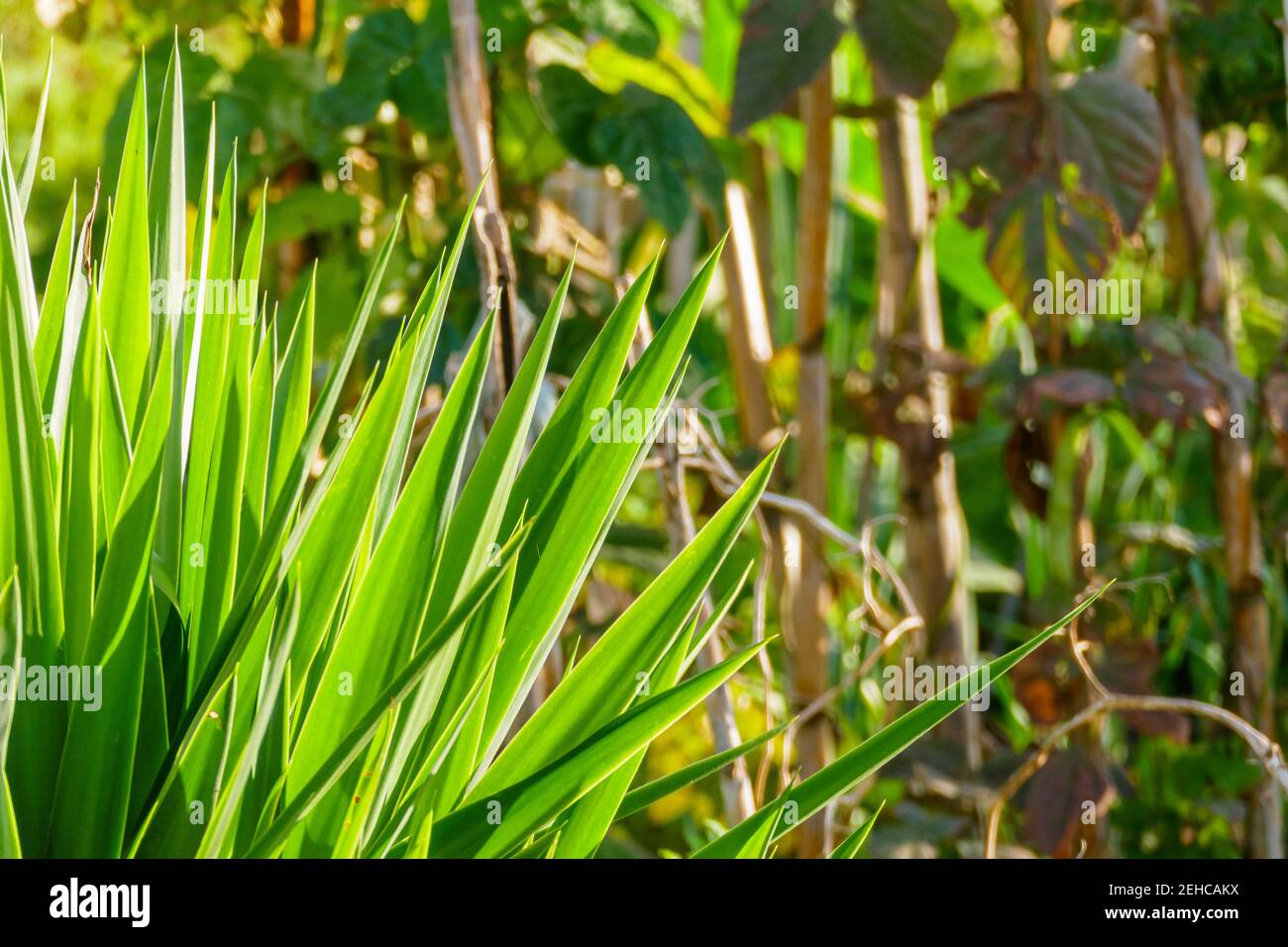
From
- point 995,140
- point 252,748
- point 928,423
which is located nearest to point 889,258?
point 928,423

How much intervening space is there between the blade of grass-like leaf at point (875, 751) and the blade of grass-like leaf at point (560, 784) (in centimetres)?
7

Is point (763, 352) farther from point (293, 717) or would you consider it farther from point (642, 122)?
point (293, 717)

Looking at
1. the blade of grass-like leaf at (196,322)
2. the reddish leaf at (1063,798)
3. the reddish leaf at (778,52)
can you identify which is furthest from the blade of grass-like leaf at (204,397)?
the reddish leaf at (1063,798)

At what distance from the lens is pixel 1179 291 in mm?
1543

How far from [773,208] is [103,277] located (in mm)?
1420

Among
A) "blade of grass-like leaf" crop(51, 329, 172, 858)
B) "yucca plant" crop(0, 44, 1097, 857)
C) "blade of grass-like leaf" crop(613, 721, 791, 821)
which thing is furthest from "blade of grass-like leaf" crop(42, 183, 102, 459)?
"blade of grass-like leaf" crop(613, 721, 791, 821)

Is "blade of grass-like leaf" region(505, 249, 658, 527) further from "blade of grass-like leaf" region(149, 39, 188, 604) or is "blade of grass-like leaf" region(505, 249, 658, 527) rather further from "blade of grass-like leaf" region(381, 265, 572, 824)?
"blade of grass-like leaf" region(149, 39, 188, 604)

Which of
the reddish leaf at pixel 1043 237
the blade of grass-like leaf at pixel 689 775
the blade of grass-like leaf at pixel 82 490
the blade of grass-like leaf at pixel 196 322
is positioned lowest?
the blade of grass-like leaf at pixel 689 775

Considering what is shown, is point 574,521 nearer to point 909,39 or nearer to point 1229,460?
point 909,39

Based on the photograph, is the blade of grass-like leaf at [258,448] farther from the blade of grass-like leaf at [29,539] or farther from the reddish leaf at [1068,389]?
the reddish leaf at [1068,389]

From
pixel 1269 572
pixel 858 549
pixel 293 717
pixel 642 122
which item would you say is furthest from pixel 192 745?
pixel 1269 572

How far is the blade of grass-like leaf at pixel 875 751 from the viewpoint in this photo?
605 millimetres

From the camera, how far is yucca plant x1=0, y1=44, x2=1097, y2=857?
573 millimetres

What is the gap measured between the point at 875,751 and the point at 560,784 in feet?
0.50
